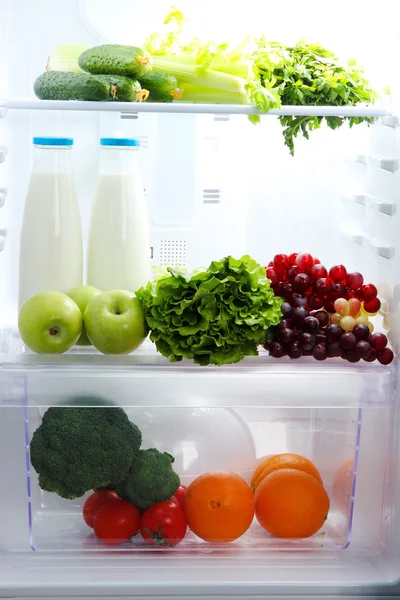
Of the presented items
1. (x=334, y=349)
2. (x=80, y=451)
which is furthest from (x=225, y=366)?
(x=80, y=451)

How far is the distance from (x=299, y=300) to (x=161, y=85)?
508 mm

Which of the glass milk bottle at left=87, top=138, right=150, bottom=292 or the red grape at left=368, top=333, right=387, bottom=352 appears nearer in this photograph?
the red grape at left=368, top=333, right=387, bottom=352

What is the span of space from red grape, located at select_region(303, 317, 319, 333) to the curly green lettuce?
0.24 ft

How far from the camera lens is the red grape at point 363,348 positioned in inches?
66.0

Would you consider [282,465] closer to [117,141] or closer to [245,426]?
[245,426]

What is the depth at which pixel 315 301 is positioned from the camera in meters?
1.73

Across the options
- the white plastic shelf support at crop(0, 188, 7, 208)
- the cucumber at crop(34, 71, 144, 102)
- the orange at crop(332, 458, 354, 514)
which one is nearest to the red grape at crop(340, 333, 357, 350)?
the orange at crop(332, 458, 354, 514)

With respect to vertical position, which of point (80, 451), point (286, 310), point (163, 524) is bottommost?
point (163, 524)

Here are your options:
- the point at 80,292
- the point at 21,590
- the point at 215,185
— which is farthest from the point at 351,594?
the point at 215,185

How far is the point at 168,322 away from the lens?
5.27ft

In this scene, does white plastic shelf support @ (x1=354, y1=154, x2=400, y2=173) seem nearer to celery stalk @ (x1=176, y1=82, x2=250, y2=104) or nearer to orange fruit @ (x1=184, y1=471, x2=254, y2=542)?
celery stalk @ (x1=176, y1=82, x2=250, y2=104)

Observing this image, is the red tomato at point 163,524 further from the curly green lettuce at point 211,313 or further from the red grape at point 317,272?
the red grape at point 317,272

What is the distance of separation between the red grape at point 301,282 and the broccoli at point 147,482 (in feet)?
1.43

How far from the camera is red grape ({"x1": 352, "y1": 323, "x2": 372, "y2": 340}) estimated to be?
Answer: 169 cm
